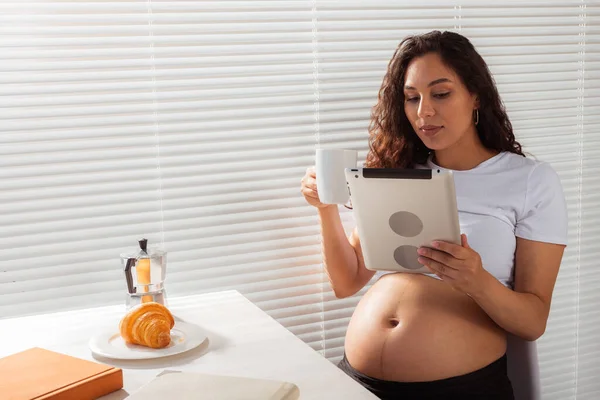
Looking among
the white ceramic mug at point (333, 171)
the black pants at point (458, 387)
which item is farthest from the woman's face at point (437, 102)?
the black pants at point (458, 387)

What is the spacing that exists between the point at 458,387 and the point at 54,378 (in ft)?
2.83

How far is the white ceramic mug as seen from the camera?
1.51 metres

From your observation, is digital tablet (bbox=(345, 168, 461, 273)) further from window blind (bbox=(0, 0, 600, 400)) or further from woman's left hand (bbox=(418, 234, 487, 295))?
window blind (bbox=(0, 0, 600, 400))

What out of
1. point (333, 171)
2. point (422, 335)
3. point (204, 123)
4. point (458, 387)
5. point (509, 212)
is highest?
point (204, 123)

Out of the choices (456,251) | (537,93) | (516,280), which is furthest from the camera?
(537,93)

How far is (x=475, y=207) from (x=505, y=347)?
335mm

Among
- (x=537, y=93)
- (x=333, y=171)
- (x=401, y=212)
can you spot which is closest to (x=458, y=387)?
(x=401, y=212)

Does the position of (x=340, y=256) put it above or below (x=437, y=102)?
below

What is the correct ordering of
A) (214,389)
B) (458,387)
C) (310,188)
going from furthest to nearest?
(310,188) → (458,387) → (214,389)

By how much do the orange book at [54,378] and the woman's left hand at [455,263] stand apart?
662 mm

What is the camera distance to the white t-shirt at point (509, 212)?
1.63 m

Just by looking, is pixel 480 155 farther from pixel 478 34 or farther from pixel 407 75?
pixel 478 34

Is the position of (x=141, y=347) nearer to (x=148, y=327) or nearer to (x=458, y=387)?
(x=148, y=327)

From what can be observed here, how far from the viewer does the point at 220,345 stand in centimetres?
130
